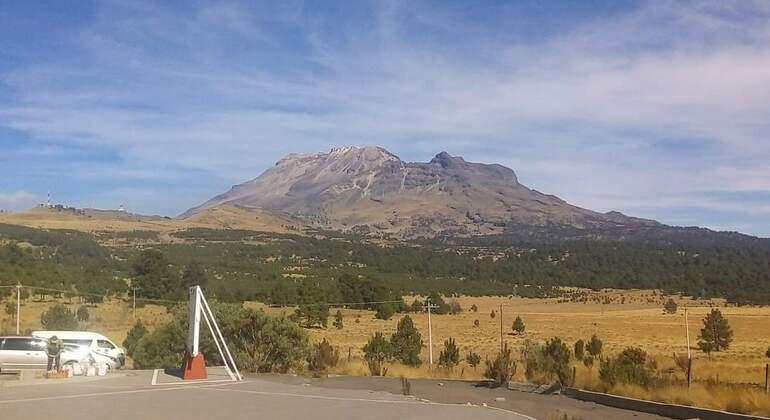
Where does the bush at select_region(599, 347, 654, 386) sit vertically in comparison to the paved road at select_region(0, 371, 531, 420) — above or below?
above

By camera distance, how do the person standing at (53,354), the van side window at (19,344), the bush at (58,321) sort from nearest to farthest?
the person standing at (53,354)
the van side window at (19,344)
the bush at (58,321)

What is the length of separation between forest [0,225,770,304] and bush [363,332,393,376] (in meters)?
27.3

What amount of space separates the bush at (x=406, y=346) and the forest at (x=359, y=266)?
24.3 metres

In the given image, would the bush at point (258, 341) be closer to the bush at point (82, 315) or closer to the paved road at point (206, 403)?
the paved road at point (206, 403)

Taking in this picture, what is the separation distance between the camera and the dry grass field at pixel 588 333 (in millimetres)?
20484

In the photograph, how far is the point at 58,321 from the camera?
4419 centimetres

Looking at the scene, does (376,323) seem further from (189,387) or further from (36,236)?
(36,236)

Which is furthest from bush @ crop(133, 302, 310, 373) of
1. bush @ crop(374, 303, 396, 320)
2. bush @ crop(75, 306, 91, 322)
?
bush @ crop(374, 303, 396, 320)

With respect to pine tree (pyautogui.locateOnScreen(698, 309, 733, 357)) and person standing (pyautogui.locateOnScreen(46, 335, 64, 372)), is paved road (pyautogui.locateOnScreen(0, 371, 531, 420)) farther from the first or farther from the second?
pine tree (pyautogui.locateOnScreen(698, 309, 733, 357))

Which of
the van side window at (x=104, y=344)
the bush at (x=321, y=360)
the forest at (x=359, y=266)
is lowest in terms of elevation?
the bush at (x=321, y=360)

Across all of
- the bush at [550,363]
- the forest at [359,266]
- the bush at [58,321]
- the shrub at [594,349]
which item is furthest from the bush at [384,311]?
the bush at [550,363]

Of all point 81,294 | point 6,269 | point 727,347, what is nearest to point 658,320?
point 727,347

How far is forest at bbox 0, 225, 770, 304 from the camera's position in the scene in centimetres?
6712

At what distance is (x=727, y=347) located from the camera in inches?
1692
